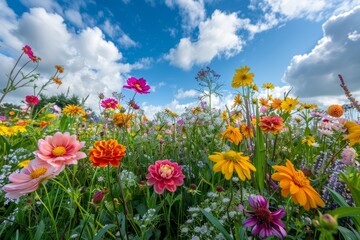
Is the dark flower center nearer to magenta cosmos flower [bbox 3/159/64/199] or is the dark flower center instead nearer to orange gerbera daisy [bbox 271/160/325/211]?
orange gerbera daisy [bbox 271/160/325/211]

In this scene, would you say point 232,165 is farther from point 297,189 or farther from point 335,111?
point 335,111

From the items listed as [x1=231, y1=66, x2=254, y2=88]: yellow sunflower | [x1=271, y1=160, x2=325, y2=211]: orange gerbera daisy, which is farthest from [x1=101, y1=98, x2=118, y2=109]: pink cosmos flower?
[x1=271, y1=160, x2=325, y2=211]: orange gerbera daisy

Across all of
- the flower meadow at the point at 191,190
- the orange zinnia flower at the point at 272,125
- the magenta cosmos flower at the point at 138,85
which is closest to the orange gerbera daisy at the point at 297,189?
the flower meadow at the point at 191,190

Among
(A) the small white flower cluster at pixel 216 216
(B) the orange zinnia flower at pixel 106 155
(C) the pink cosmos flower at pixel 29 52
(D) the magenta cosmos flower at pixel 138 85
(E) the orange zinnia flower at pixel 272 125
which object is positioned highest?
(C) the pink cosmos flower at pixel 29 52

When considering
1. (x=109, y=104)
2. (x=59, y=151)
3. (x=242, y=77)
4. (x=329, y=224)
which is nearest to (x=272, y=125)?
(x=242, y=77)

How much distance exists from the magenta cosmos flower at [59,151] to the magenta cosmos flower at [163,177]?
0.32m

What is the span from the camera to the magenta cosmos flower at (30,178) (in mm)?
748

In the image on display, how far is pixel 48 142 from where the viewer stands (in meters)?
0.91

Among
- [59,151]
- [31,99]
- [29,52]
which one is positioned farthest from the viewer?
[31,99]

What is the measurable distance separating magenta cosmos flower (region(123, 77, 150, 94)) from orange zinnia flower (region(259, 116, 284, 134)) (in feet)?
2.63

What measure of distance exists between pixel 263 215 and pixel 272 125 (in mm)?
743

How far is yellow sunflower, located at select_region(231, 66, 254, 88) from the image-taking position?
165 cm

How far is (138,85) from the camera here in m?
1.60

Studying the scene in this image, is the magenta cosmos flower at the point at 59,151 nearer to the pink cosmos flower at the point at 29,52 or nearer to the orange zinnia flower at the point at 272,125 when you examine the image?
the orange zinnia flower at the point at 272,125
